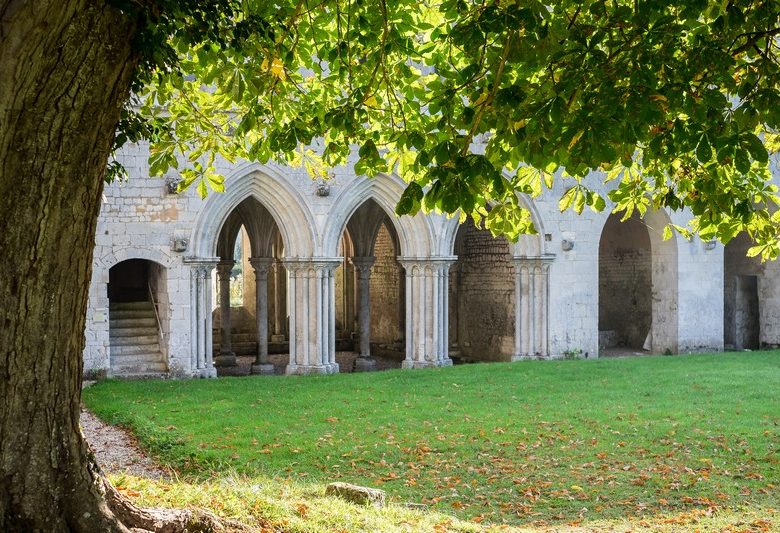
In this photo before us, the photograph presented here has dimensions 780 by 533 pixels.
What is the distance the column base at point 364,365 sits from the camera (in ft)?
59.6

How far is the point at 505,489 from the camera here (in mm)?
7230

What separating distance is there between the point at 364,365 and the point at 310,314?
3.04m

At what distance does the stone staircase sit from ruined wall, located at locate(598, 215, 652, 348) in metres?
10.7

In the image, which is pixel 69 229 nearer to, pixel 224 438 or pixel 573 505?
pixel 573 505

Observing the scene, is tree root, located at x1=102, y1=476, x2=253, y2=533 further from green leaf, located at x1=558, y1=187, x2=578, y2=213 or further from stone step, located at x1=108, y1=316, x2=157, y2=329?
stone step, located at x1=108, y1=316, x2=157, y2=329

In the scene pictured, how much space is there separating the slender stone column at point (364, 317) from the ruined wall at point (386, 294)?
2653 millimetres

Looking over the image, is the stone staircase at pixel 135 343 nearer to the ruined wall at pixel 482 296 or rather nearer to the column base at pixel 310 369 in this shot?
the column base at pixel 310 369

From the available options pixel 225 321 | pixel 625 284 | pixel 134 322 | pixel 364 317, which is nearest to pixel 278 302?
pixel 225 321

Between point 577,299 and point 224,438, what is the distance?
32.3 feet

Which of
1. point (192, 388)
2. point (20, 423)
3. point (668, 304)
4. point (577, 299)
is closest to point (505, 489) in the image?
point (20, 423)

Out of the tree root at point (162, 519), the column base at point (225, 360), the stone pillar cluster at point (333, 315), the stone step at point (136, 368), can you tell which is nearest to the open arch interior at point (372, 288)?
the stone pillar cluster at point (333, 315)

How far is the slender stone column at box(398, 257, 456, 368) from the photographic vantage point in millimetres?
16328

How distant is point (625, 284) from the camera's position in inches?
837

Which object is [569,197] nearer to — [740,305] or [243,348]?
[740,305]
